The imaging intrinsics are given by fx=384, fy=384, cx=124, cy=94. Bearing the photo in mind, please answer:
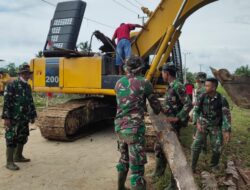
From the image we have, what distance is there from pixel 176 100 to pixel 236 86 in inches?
80.2

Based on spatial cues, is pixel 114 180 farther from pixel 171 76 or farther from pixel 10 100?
pixel 10 100

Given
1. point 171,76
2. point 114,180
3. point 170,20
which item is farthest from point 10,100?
point 170,20

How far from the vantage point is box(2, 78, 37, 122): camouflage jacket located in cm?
681

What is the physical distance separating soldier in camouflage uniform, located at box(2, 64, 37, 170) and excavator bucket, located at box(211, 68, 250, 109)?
4208 millimetres

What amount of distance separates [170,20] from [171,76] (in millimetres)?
3876

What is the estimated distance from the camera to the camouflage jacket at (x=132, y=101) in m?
4.93

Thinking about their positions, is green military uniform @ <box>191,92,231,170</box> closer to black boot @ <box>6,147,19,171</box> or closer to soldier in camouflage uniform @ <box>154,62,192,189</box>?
soldier in camouflage uniform @ <box>154,62,192,189</box>

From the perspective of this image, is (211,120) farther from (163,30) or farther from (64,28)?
(64,28)

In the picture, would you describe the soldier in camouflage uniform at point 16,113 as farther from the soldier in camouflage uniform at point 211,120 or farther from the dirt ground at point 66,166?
the soldier in camouflage uniform at point 211,120

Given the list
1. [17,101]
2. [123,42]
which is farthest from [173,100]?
[123,42]

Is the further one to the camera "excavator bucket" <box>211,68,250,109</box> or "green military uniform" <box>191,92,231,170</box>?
"green military uniform" <box>191,92,231,170</box>

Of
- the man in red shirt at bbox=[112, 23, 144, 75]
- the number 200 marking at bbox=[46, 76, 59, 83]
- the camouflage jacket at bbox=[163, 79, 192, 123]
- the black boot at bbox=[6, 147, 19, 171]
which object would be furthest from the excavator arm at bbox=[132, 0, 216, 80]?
the black boot at bbox=[6, 147, 19, 171]

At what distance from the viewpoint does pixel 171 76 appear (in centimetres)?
577

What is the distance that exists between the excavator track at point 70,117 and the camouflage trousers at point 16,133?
70.5 inches
